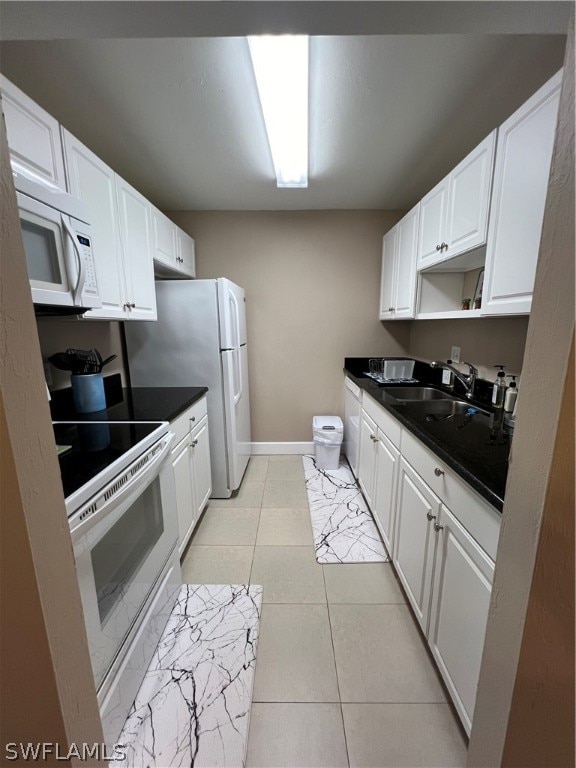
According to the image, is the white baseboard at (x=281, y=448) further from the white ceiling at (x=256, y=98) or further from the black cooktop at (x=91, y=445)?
the white ceiling at (x=256, y=98)

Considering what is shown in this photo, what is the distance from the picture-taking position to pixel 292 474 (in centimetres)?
291

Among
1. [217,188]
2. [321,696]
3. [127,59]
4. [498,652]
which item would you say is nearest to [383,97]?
[127,59]

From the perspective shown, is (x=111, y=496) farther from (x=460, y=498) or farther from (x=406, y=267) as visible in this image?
(x=406, y=267)

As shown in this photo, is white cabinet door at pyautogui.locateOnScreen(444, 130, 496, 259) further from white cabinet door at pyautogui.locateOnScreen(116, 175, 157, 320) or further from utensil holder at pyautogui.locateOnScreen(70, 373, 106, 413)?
utensil holder at pyautogui.locateOnScreen(70, 373, 106, 413)

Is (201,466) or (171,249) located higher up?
(171,249)

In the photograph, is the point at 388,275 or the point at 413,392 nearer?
the point at 413,392

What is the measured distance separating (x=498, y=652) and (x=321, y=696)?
90cm

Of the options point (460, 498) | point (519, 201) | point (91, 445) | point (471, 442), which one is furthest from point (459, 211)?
point (91, 445)

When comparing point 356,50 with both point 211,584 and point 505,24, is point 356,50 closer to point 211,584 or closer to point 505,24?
point 505,24

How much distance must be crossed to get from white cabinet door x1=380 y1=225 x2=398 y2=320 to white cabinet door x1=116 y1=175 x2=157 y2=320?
Answer: 1.93 meters

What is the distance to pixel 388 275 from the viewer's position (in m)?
2.75

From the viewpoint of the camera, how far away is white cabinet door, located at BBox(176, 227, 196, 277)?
2.52 metres

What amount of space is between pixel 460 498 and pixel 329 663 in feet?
3.08

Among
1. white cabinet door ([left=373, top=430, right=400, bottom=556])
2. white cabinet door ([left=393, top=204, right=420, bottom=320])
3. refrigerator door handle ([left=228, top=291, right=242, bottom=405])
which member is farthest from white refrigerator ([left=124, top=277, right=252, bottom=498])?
white cabinet door ([left=393, top=204, right=420, bottom=320])
